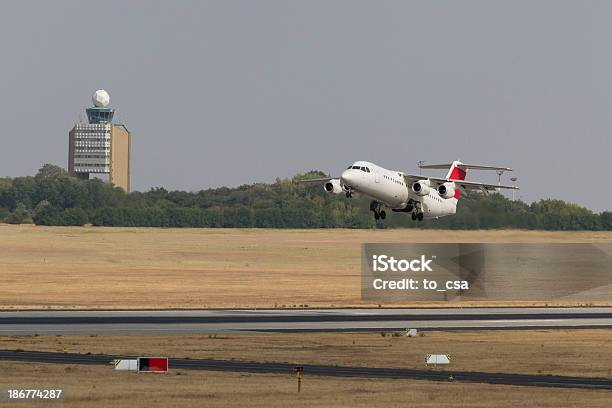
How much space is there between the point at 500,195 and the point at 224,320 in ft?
174

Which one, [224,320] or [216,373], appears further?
[224,320]

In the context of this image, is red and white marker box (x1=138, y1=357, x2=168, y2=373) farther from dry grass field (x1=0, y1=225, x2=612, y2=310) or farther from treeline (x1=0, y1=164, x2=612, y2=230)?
treeline (x1=0, y1=164, x2=612, y2=230)

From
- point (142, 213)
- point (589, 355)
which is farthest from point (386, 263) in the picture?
point (589, 355)

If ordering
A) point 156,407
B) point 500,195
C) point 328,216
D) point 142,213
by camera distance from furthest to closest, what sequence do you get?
1. point 142,213
2. point 328,216
3. point 500,195
4. point 156,407

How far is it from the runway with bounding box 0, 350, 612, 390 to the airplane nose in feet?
129

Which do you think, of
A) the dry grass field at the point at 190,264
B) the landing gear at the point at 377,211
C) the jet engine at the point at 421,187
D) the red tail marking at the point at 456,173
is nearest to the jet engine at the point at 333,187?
the landing gear at the point at 377,211

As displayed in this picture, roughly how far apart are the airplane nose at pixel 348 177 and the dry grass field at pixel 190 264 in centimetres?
890

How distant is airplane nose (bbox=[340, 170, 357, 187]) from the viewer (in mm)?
87750

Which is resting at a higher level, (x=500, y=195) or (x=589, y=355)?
(x=500, y=195)

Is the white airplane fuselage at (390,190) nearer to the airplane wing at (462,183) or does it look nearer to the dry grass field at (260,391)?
the airplane wing at (462,183)

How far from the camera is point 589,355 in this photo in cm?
5372

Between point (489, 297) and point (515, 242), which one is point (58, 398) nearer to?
point (489, 297)

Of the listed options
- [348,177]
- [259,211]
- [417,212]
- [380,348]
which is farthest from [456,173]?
[259,211]

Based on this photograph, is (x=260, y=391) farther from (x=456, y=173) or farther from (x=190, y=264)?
(x=190, y=264)
